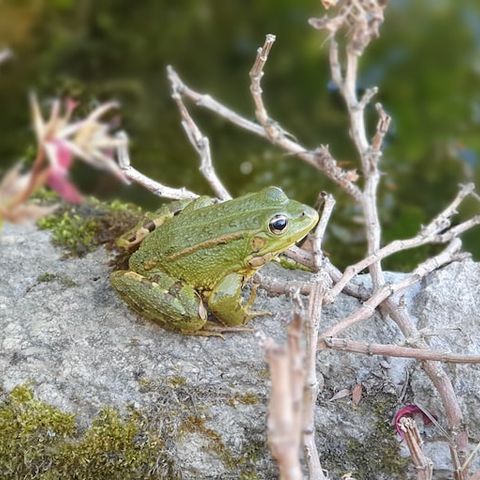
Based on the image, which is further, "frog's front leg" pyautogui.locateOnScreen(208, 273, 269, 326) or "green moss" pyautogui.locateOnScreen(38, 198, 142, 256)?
"green moss" pyautogui.locateOnScreen(38, 198, 142, 256)

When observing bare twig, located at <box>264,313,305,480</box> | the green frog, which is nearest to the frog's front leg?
the green frog

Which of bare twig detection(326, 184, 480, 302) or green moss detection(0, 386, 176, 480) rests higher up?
bare twig detection(326, 184, 480, 302)

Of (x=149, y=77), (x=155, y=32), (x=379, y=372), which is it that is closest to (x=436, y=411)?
(x=379, y=372)

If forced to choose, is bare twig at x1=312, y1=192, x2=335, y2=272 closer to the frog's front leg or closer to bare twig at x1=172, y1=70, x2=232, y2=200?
the frog's front leg

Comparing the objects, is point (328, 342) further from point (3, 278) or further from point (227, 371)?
point (3, 278)

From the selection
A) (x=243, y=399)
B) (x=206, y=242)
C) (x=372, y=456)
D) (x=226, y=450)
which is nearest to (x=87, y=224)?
(x=206, y=242)

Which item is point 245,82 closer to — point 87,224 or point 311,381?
point 87,224
